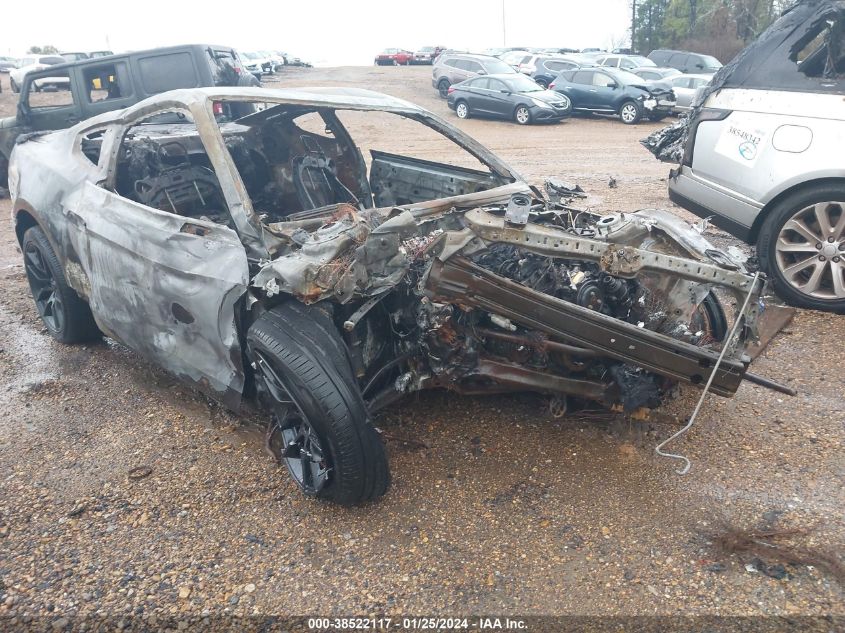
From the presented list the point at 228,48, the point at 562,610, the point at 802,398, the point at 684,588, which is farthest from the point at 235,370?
the point at 228,48

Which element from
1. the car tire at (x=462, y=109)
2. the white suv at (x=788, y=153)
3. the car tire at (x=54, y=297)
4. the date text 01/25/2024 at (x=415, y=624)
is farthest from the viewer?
the car tire at (x=462, y=109)

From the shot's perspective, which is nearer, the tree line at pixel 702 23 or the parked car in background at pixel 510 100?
the parked car in background at pixel 510 100

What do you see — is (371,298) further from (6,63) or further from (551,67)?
(6,63)

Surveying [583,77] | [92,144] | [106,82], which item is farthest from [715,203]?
[583,77]

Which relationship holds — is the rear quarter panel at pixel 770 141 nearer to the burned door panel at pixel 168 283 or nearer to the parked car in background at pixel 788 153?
the parked car in background at pixel 788 153

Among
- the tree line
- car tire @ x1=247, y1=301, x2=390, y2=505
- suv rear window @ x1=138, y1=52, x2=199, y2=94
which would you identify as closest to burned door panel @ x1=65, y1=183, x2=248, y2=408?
car tire @ x1=247, y1=301, x2=390, y2=505

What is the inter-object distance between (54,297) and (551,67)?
20.6 meters

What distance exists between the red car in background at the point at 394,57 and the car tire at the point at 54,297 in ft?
120

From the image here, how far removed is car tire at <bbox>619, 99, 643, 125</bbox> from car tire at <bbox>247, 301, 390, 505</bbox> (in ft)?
51.1

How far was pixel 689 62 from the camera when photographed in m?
24.4

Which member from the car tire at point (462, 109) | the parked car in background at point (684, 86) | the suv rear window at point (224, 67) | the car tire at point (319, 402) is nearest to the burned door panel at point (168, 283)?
the car tire at point (319, 402)

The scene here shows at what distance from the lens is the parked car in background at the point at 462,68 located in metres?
18.5

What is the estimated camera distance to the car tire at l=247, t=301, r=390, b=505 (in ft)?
8.63

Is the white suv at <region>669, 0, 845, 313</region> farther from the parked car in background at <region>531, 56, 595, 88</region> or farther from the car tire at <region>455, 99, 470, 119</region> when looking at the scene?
the parked car in background at <region>531, 56, 595, 88</region>
